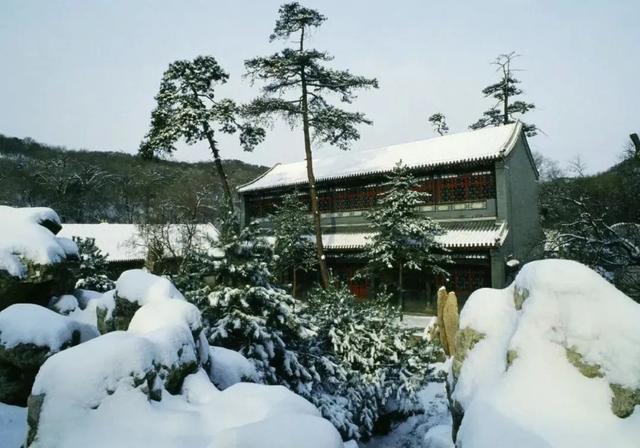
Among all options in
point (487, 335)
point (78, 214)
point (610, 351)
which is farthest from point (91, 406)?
point (78, 214)

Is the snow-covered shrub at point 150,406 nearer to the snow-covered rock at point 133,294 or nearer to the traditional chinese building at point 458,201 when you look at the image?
the snow-covered rock at point 133,294

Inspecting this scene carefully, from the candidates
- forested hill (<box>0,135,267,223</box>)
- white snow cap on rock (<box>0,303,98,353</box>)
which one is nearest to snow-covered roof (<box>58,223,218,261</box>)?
forested hill (<box>0,135,267,223</box>)

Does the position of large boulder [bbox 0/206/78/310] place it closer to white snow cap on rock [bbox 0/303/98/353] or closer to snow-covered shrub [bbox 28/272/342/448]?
white snow cap on rock [bbox 0/303/98/353]

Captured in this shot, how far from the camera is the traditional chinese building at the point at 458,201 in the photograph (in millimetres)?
16891

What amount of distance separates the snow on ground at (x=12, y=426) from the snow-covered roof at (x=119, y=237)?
18196 mm

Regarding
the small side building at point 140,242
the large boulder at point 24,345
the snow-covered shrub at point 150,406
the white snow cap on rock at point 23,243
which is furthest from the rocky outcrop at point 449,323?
the small side building at point 140,242

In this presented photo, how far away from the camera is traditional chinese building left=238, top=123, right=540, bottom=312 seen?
1689 centimetres

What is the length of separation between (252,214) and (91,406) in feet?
73.1

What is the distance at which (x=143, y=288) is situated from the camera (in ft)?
19.5

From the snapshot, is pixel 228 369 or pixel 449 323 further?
pixel 449 323

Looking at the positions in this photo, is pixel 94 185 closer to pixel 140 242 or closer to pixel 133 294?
pixel 140 242

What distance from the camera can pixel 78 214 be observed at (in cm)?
4475

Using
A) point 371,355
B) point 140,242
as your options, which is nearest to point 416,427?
point 371,355

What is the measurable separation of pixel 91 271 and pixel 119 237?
54.1 feet
